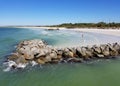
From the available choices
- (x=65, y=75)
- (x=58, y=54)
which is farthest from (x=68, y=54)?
(x=65, y=75)

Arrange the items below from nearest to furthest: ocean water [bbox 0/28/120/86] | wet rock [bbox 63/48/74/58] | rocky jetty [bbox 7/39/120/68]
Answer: ocean water [bbox 0/28/120/86], rocky jetty [bbox 7/39/120/68], wet rock [bbox 63/48/74/58]

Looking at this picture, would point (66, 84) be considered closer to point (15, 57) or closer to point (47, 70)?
point (47, 70)

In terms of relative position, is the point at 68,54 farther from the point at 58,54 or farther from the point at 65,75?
the point at 65,75

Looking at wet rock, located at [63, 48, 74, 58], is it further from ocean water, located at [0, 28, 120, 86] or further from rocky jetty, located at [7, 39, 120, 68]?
ocean water, located at [0, 28, 120, 86]

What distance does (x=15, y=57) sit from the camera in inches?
733

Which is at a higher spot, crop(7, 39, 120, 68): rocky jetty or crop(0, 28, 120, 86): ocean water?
crop(7, 39, 120, 68): rocky jetty

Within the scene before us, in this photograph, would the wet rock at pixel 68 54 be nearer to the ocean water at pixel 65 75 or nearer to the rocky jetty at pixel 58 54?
the rocky jetty at pixel 58 54

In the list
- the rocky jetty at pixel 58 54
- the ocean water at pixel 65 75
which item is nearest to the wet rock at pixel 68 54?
the rocky jetty at pixel 58 54

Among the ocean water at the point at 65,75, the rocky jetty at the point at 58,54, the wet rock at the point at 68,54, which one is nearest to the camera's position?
the ocean water at the point at 65,75

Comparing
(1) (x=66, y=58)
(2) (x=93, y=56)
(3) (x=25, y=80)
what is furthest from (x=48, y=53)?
(3) (x=25, y=80)

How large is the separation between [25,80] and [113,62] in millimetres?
9294

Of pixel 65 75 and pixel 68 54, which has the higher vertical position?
pixel 68 54

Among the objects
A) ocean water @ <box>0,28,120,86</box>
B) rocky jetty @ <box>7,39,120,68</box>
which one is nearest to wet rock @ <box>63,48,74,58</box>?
rocky jetty @ <box>7,39,120,68</box>

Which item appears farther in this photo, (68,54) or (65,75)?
(68,54)
